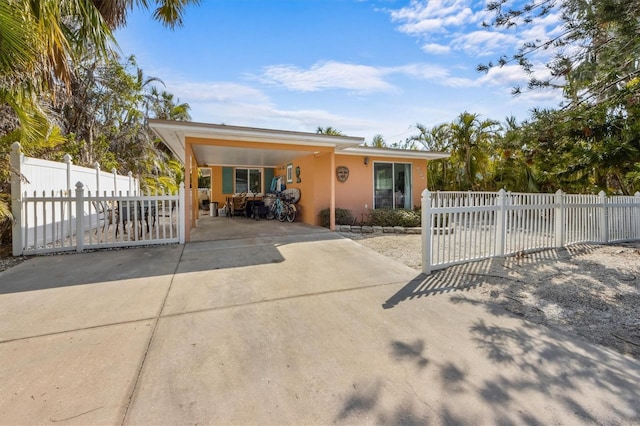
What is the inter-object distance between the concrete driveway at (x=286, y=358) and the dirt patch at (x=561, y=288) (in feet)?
0.68

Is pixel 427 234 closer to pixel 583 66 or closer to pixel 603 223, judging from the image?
pixel 583 66

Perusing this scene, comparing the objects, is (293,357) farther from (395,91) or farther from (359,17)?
(395,91)

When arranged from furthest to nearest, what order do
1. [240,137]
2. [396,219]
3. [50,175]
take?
[396,219] → [240,137] → [50,175]

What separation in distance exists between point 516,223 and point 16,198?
29.0ft

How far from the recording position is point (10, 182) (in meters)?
5.30

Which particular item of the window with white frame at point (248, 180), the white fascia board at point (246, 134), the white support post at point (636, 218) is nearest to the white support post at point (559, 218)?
the white support post at point (636, 218)

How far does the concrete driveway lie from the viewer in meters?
1.68

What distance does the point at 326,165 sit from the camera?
30.1ft

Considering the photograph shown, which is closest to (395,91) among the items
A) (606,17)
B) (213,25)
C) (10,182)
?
(213,25)

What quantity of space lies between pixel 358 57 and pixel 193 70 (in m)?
5.25

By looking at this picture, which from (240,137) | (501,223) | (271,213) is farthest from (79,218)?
(501,223)

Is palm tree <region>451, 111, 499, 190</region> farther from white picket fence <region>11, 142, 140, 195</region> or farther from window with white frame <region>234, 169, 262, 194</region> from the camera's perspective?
white picket fence <region>11, 142, 140, 195</region>

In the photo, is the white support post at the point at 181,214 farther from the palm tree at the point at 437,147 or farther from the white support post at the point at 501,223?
the palm tree at the point at 437,147

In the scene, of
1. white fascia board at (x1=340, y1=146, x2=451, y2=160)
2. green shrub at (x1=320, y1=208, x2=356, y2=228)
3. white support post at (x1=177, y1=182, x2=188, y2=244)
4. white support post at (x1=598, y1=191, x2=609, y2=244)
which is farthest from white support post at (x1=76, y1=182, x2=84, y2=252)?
white support post at (x1=598, y1=191, x2=609, y2=244)
